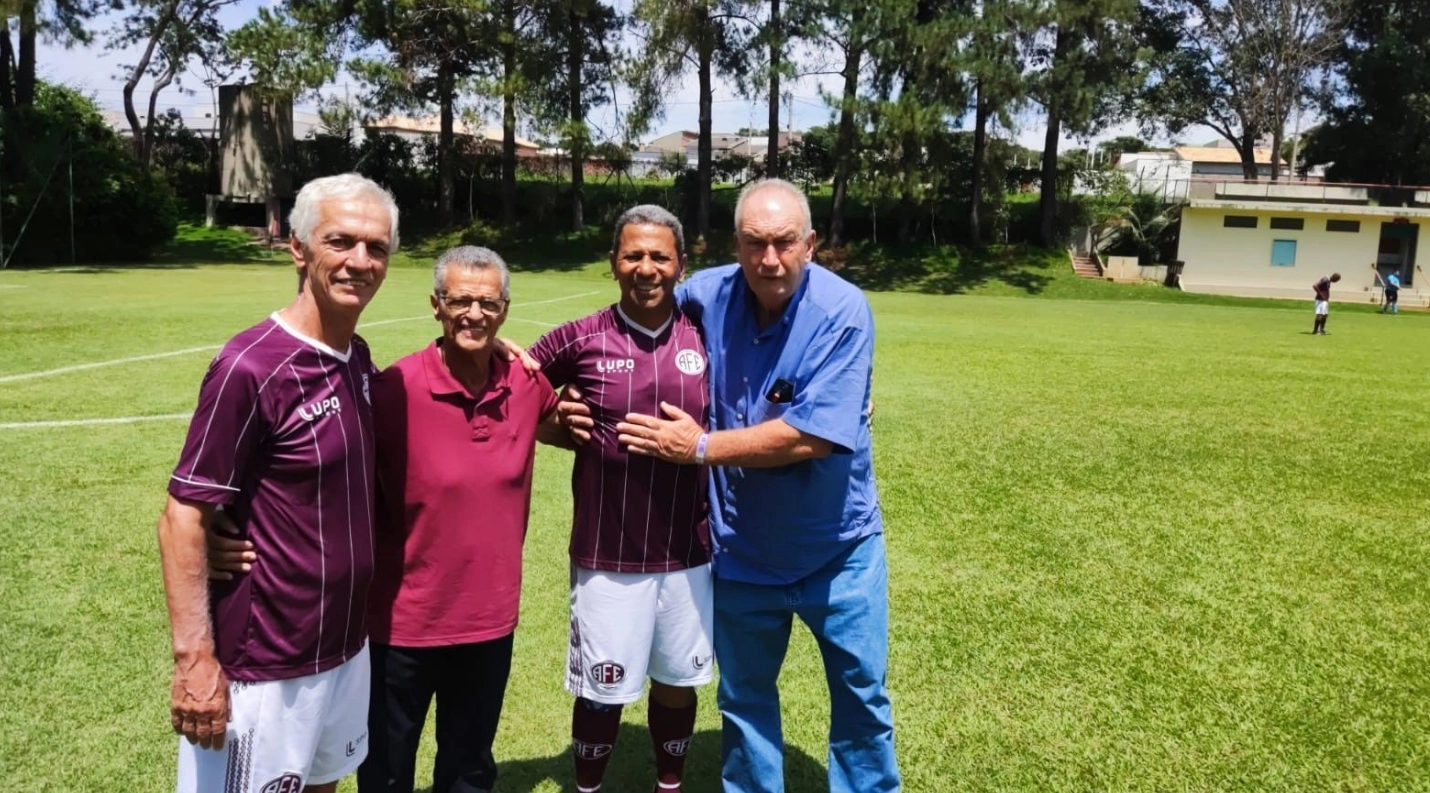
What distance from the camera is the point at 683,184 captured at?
133 feet

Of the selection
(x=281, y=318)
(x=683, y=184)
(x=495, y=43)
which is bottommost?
(x=281, y=318)

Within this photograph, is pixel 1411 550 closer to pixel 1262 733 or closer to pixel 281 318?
pixel 1262 733

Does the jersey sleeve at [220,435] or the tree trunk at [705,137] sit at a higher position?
the tree trunk at [705,137]

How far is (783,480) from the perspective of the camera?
2.96m

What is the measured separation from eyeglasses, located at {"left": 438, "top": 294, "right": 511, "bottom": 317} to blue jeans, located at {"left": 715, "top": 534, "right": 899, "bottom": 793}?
110 cm

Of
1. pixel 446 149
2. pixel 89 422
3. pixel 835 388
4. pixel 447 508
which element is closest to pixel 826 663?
pixel 835 388

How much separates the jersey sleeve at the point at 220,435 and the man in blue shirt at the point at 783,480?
1.06 metres

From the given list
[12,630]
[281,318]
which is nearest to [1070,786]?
[281,318]

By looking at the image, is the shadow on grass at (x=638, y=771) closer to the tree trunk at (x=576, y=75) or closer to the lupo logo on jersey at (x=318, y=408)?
the lupo logo on jersey at (x=318, y=408)

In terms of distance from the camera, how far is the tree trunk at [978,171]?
115ft

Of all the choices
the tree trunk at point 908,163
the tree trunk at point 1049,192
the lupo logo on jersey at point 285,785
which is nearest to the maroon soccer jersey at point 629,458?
the lupo logo on jersey at point 285,785

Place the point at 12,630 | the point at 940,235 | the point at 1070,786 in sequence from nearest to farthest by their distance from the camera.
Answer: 1. the point at 1070,786
2. the point at 12,630
3. the point at 940,235

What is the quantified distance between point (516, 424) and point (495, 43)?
3492 cm

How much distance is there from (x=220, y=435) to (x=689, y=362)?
1.38 metres
